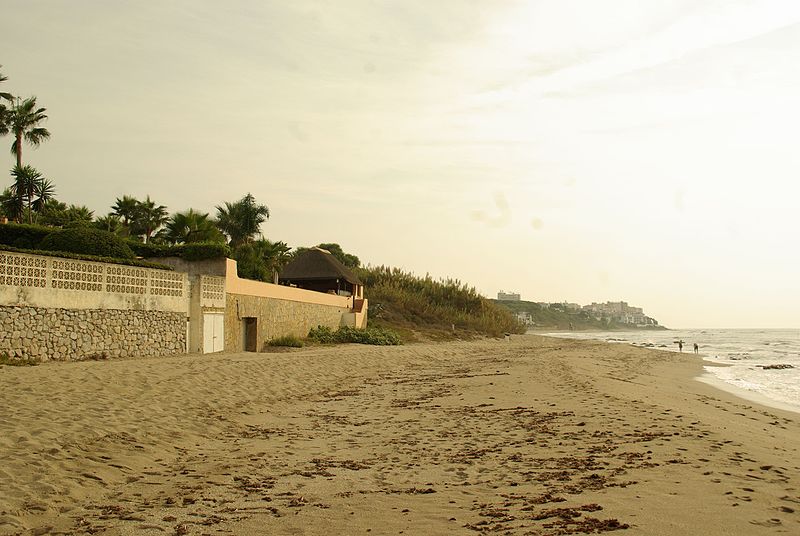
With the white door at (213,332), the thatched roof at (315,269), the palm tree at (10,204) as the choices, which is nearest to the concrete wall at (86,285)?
the white door at (213,332)

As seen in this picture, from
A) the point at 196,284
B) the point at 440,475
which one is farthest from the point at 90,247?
the point at 440,475

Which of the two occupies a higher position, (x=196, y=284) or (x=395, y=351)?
(x=196, y=284)

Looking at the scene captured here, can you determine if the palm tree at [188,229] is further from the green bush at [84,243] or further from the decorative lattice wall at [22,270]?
the decorative lattice wall at [22,270]

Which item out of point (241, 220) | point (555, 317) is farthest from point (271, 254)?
point (555, 317)

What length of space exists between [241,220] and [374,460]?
3731 cm

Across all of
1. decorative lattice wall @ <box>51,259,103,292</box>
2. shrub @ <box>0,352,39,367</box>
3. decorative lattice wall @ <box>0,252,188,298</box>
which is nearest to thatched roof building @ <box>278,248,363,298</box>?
decorative lattice wall @ <box>0,252,188,298</box>

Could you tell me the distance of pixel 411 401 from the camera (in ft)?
45.0

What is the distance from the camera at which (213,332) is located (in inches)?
878

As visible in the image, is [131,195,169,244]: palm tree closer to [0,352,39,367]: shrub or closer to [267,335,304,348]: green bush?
[267,335,304,348]: green bush

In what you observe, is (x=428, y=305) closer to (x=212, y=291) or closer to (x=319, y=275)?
(x=319, y=275)

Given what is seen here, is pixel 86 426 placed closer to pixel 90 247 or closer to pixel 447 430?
pixel 447 430

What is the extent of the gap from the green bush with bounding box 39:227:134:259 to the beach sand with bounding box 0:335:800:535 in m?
6.67

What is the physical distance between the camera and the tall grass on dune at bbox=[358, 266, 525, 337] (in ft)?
169

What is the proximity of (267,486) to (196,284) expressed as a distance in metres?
15.9
